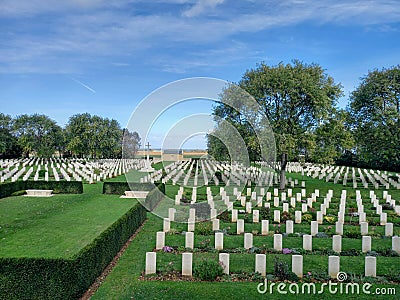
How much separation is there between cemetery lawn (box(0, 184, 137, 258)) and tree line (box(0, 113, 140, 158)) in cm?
3915

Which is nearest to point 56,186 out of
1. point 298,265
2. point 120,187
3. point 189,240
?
point 120,187

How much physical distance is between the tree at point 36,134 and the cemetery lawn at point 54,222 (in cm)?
4707

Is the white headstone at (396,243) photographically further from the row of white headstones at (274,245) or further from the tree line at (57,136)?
the tree line at (57,136)

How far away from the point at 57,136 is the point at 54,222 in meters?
61.1

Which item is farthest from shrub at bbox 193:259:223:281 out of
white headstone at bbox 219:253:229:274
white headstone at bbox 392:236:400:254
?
white headstone at bbox 392:236:400:254

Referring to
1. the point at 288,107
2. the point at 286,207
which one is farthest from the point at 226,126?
the point at 286,207

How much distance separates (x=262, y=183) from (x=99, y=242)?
2211 cm

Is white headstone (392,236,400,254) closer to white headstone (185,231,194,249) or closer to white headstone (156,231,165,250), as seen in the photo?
white headstone (185,231,194,249)

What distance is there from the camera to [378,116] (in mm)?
29188

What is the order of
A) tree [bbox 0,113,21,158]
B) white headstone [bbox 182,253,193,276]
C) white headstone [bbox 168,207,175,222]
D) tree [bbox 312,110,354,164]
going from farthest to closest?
tree [bbox 0,113,21,158], tree [bbox 312,110,354,164], white headstone [bbox 168,207,175,222], white headstone [bbox 182,253,193,276]

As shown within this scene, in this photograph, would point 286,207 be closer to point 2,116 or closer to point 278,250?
point 278,250

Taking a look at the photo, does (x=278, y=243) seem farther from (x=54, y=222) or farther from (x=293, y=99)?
(x=293, y=99)

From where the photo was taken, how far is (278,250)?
1059 cm

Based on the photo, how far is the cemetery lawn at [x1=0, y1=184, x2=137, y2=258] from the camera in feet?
34.2
